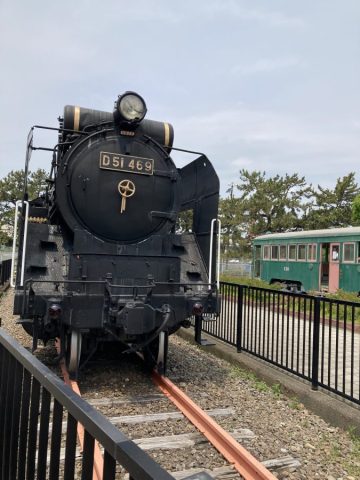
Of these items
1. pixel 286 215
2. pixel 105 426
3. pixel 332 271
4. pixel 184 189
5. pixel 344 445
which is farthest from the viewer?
pixel 286 215

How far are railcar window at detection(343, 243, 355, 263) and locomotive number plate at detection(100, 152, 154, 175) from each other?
459 inches

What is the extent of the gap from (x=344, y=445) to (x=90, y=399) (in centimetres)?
270

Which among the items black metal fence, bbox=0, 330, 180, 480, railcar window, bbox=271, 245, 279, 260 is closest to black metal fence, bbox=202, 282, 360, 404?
black metal fence, bbox=0, 330, 180, 480

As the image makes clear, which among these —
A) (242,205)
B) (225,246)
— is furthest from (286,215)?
(225,246)

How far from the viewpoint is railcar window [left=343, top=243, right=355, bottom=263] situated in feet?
50.8

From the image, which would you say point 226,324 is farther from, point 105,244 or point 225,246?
point 225,246

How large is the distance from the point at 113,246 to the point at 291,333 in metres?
3.39

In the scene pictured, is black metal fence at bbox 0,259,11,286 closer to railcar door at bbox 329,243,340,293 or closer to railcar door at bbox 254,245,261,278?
railcar door at bbox 254,245,261,278

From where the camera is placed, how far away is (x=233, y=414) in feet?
15.0

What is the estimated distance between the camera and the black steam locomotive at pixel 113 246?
499cm

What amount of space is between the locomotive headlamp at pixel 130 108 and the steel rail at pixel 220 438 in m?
3.47

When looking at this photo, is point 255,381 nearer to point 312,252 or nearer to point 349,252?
point 349,252

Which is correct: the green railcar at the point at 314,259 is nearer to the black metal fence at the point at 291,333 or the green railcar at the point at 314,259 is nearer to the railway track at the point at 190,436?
the black metal fence at the point at 291,333

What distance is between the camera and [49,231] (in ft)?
18.9
